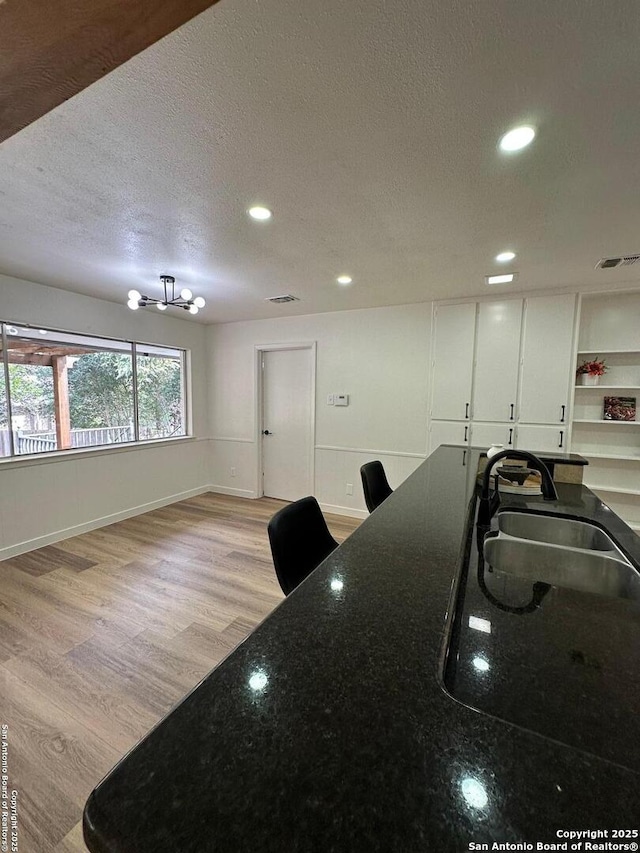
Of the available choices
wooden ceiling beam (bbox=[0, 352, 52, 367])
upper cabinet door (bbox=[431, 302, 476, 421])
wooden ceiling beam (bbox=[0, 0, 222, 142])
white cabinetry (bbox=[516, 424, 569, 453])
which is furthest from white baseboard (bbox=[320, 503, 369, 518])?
wooden ceiling beam (bbox=[0, 0, 222, 142])

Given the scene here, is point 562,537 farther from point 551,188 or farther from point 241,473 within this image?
point 241,473

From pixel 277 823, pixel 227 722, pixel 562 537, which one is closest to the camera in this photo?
pixel 277 823

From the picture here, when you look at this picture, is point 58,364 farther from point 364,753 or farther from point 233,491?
point 364,753

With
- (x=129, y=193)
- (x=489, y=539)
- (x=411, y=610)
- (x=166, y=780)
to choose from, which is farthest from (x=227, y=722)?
(x=129, y=193)

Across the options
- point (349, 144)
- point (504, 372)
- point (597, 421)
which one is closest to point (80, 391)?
point (349, 144)

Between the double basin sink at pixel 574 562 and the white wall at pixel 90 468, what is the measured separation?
12.6 feet

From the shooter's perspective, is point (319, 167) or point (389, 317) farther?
point (389, 317)

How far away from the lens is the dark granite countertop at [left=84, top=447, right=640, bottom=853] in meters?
0.37

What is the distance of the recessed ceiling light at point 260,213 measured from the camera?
6.40 feet

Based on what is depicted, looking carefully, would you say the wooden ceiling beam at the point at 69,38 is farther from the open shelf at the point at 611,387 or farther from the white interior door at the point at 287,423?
the open shelf at the point at 611,387

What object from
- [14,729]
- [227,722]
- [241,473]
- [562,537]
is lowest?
[14,729]

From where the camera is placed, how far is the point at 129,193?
1833mm

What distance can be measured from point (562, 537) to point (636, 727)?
1133mm

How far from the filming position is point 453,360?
3.71m
